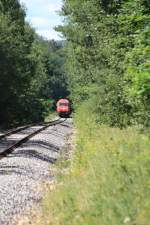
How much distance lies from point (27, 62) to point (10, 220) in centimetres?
5404

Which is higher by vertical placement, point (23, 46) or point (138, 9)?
point (138, 9)

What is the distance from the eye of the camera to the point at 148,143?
1141 cm

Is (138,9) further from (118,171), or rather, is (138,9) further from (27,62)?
(27,62)

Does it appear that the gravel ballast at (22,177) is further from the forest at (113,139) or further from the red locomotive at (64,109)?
the red locomotive at (64,109)

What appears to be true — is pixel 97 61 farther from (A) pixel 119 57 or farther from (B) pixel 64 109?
(B) pixel 64 109

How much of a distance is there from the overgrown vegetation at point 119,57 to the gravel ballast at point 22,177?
3.00 metres

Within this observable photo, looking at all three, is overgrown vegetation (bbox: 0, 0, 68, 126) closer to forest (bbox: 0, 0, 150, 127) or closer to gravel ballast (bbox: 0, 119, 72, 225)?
forest (bbox: 0, 0, 150, 127)

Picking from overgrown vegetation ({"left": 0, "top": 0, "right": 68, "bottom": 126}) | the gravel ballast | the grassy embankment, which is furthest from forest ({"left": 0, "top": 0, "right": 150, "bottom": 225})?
overgrown vegetation ({"left": 0, "top": 0, "right": 68, "bottom": 126})

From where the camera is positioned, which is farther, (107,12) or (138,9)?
(107,12)

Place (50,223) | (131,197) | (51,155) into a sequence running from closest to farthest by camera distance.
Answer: (131,197)
(50,223)
(51,155)

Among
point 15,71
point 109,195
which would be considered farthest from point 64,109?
point 109,195

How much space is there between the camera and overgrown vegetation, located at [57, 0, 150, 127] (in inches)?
510

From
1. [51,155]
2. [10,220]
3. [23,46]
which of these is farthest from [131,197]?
[23,46]

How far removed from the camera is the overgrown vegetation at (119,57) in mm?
12961
